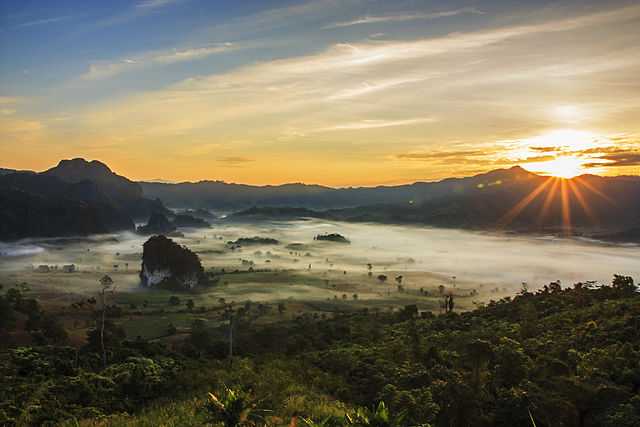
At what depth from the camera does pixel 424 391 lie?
111 feet

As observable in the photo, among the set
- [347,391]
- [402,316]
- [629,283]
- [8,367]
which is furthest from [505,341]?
[402,316]

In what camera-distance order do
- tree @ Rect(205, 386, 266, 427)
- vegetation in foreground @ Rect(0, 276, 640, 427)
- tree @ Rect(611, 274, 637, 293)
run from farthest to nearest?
tree @ Rect(611, 274, 637, 293) → vegetation in foreground @ Rect(0, 276, 640, 427) → tree @ Rect(205, 386, 266, 427)

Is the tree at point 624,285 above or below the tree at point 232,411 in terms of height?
below

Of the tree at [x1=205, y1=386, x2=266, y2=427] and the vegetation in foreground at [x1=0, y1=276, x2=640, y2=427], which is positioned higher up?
the tree at [x1=205, y1=386, x2=266, y2=427]

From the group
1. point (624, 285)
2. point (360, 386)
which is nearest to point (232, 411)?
point (360, 386)

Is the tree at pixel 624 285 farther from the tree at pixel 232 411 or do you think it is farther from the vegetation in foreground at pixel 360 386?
the tree at pixel 232 411

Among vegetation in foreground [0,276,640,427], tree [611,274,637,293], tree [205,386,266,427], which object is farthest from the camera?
tree [611,274,637,293]

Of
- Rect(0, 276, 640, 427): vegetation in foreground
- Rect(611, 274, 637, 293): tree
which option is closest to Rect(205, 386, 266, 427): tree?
Rect(0, 276, 640, 427): vegetation in foreground

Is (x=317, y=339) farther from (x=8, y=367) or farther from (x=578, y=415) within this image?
(x=578, y=415)

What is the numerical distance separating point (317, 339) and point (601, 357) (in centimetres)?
5031

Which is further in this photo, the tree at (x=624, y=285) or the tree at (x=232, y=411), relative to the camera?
the tree at (x=624, y=285)

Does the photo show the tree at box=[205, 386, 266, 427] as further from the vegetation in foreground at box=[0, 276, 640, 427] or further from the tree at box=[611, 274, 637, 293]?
the tree at box=[611, 274, 637, 293]

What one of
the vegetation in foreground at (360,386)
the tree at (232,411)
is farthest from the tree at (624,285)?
the tree at (232,411)

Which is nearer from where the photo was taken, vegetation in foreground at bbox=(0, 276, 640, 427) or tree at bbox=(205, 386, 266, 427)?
tree at bbox=(205, 386, 266, 427)
